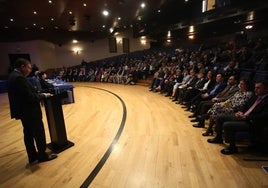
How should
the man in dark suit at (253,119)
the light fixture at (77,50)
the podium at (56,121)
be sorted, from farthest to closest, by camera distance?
1. the light fixture at (77,50)
2. the podium at (56,121)
3. the man in dark suit at (253,119)

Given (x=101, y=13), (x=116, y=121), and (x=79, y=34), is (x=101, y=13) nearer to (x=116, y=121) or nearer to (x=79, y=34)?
(x=79, y=34)

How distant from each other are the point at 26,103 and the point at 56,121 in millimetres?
571

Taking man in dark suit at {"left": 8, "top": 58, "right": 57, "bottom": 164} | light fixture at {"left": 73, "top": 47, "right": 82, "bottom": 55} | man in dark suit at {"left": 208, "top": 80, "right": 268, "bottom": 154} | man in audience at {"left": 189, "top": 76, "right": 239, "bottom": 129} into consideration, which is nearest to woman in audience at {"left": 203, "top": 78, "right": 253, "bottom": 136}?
man in dark suit at {"left": 208, "top": 80, "right": 268, "bottom": 154}

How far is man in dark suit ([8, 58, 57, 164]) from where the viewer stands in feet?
7.08

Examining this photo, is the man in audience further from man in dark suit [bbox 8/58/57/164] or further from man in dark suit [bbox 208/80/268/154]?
man in dark suit [bbox 8/58/57/164]

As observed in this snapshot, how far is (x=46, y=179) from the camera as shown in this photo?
6.84 ft

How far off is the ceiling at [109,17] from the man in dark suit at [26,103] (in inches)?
209

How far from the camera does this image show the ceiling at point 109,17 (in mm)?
7148

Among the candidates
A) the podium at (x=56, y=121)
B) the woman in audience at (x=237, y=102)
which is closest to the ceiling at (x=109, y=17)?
the podium at (x=56, y=121)

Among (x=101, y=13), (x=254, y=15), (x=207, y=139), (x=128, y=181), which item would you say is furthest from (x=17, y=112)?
(x=254, y=15)

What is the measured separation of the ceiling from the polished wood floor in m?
5.34

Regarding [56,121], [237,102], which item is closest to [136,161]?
[56,121]

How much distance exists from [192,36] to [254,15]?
493 centimetres

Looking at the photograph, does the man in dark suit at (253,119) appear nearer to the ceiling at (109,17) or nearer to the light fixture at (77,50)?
the ceiling at (109,17)
